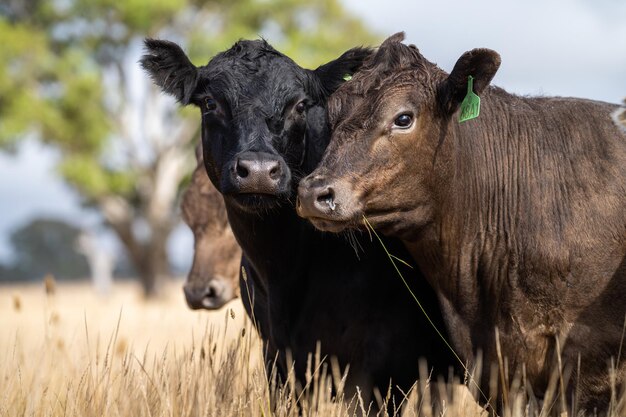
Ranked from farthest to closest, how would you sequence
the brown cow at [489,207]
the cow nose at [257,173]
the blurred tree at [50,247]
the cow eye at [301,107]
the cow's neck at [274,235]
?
1. the blurred tree at [50,247]
2. the cow eye at [301,107]
3. the cow's neck at [274,235]
4. the cow nose at [257,173]
5. the brown cow at [489,207]

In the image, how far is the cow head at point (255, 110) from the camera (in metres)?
5.15

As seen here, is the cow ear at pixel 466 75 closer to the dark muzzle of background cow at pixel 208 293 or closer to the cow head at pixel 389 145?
the cow head at pixel 389 145

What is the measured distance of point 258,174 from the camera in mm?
5051

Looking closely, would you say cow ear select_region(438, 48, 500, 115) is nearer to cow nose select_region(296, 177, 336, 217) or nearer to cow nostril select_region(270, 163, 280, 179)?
cow nose select_region(296, 177, 336, 217)

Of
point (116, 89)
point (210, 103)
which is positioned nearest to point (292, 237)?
point (210, 103)

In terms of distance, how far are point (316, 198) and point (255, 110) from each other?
1.30 m

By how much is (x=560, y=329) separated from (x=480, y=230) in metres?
0.68

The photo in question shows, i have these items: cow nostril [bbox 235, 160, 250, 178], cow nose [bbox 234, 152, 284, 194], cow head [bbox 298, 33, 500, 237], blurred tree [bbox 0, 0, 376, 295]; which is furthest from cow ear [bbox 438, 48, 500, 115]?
blurred tree [bbox 0, 0, 376, 295]

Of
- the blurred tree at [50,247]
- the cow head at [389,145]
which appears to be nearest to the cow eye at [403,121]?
the cow head at [389,145]

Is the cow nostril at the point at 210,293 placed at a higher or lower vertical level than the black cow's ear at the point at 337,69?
lower

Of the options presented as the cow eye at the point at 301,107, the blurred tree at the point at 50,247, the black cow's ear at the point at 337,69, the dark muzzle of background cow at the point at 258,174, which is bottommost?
the blurred tree at the point at 50,247

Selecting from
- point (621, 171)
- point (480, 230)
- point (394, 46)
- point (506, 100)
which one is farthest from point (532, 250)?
point (394, 46)

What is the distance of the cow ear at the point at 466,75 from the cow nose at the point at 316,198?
847mm

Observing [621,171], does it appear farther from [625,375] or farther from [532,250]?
[625,375]
